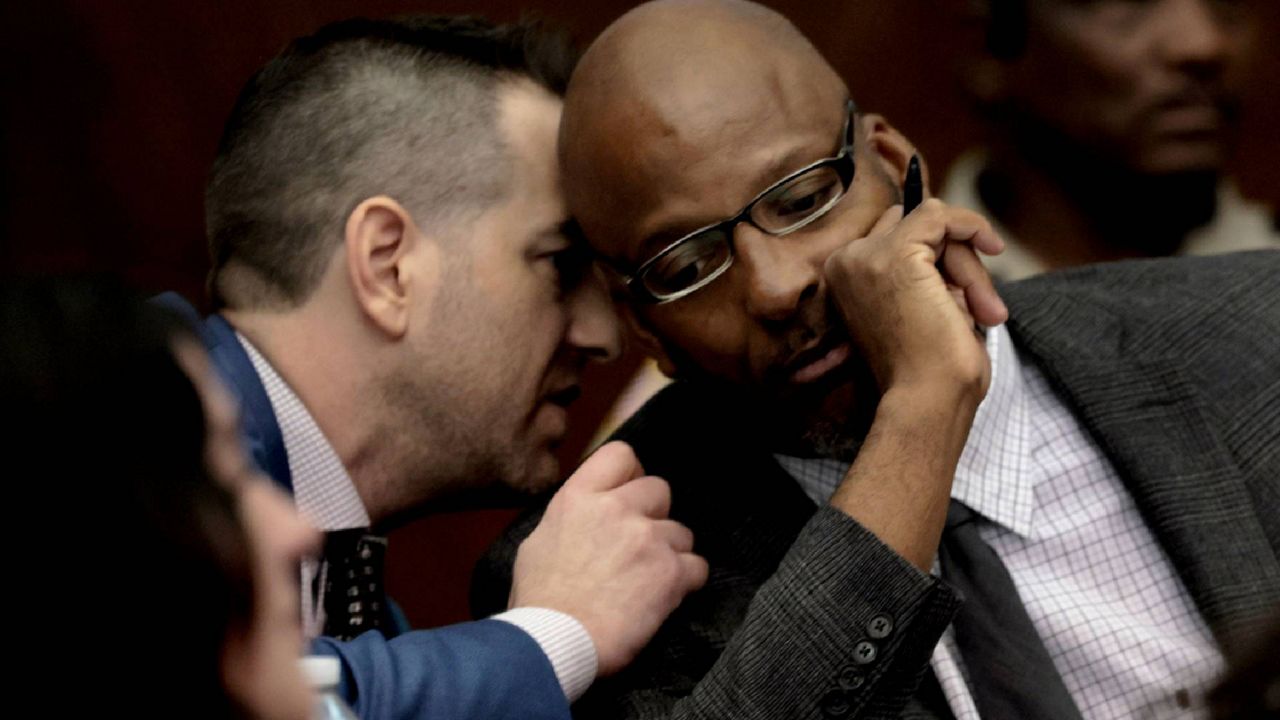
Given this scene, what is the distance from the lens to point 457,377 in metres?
2.05

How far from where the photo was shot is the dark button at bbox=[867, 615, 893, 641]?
1.53 m

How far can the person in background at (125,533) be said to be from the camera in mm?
870

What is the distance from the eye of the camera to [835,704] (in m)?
1.54

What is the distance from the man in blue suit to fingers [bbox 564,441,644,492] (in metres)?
0.01

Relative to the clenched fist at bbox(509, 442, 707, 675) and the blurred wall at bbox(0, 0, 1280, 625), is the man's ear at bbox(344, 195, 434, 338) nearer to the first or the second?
the clenched fist at bbox(509, 442, 707, 675)

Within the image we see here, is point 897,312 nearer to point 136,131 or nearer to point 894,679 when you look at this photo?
point 894,679

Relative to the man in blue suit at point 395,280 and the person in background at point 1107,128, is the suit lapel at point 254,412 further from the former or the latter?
the person in background at point 1107,128

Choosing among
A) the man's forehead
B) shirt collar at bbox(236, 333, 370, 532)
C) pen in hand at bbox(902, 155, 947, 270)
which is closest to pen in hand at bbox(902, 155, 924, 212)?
pen in hand at bbox(902, 155, 947, 270)

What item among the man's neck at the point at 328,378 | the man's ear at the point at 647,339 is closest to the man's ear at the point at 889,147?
the man's ear at the point at 647,339

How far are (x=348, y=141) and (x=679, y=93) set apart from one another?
21.2 inches

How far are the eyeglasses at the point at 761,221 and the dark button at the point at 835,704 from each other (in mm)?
481

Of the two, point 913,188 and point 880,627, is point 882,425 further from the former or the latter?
point 913,188

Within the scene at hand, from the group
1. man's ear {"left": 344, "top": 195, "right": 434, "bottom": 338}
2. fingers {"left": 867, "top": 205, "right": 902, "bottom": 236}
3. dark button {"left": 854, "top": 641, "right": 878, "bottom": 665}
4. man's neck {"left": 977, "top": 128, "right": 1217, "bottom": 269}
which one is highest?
fingers {"left": 867, "top": 205, "right": 902, "bottom": 236}

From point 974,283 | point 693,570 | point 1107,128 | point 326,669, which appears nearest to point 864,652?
point 693,570
